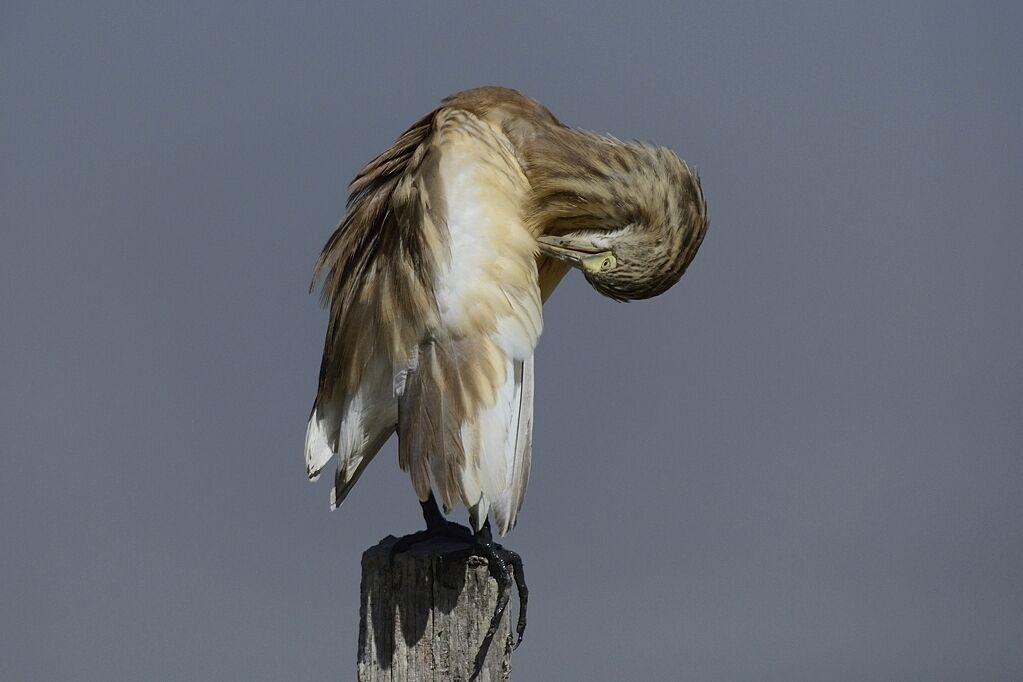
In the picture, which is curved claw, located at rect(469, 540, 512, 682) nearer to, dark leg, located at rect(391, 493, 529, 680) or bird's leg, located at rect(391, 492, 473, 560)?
dark leg, located at rect(391, 493, 529, 680)

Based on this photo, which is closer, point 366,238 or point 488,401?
point 488,401

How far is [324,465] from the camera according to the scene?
Answer: 3.65m

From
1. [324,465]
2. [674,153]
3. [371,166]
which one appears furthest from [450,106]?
[324,465]

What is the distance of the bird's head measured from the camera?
3.74 m

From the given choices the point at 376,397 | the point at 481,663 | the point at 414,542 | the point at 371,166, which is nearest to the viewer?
the point at 481,663

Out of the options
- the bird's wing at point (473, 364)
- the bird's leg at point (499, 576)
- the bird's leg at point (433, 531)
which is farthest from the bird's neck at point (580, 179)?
the bird's leg at point (499, 576)

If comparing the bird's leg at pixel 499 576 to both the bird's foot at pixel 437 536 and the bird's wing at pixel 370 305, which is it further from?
the bird's wing at pixel 370 305

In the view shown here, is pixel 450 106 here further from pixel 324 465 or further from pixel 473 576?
pixel 473 576

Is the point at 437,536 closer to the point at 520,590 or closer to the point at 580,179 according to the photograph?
the point at 520,590

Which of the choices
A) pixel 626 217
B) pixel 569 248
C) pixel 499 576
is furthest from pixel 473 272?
pixel 499 576

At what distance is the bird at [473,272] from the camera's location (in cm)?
332

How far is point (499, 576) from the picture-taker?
314 cm

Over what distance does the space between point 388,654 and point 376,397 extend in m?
0.71

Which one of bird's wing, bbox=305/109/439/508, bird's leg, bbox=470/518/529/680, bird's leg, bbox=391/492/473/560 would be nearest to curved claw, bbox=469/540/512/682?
bird's leg, bbox=470/518/529/680
